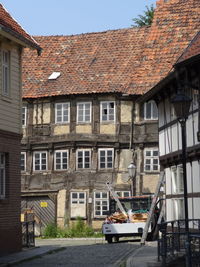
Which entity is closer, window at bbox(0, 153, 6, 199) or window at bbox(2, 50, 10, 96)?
window at bbox(0, 153, 6, 199)

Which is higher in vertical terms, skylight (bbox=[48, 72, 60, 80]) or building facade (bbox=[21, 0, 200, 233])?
skylight (bbox=[48, 72, 60, 80])

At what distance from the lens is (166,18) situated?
4738 centimetres

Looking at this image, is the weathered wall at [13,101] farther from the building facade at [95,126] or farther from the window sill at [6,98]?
the building facade at [95,126]

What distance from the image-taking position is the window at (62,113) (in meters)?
46.1

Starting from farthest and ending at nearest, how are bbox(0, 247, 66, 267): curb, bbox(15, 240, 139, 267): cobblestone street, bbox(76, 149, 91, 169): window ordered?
bbox(76, 149, 91, 169): window
bbox(15, 240, 139, 267): cobblestone street
bbox(0, 247, 66, 267): curb

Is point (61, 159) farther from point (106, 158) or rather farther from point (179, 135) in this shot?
point (179, 135)

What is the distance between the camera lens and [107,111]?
149ft

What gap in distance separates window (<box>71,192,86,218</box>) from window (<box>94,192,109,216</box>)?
2.22ft

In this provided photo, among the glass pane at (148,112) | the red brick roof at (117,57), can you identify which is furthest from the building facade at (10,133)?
the glass pane at (148,112)

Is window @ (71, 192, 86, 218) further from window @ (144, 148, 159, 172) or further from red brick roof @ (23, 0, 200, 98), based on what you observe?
red brick roof @ (23, 0, 200, 98)

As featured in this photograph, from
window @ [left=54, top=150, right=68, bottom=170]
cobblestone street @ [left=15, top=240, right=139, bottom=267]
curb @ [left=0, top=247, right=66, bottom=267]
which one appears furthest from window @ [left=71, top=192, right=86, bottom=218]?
curb @ [left=0, top=247, right=66, bottom=267]

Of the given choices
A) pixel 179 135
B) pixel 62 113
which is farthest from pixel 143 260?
A: pixel 62 113

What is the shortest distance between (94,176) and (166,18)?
33.6ft

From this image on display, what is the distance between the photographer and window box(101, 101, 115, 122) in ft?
149
